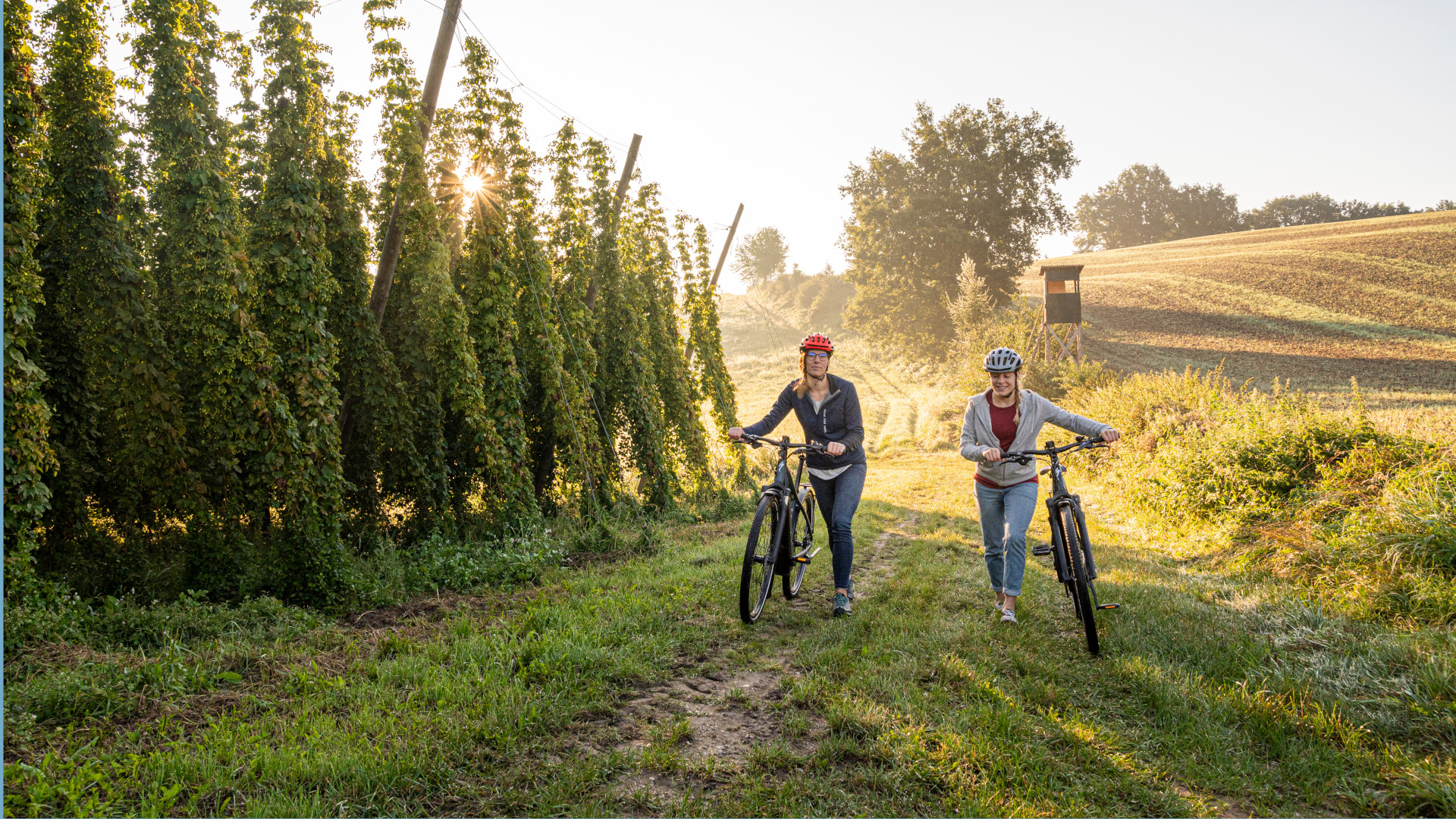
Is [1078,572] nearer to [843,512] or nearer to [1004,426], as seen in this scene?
[1004,426]

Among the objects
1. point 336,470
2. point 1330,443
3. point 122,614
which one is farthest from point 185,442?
point 1330,443

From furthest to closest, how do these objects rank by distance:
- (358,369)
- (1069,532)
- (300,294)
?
(358,369) → (300,294) → (1069,532)

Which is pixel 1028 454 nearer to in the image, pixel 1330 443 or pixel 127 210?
pixel 1330 443

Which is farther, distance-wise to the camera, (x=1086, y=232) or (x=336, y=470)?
(x=1086, y=232)

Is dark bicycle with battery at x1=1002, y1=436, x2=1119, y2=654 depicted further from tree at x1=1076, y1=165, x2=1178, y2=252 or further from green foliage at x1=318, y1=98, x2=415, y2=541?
tree at x1=1076, y1=165, x2=1178, y2=252

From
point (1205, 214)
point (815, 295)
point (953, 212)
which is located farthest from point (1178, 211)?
point (953, 212)

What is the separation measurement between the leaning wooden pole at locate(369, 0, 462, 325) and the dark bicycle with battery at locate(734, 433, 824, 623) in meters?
4.89

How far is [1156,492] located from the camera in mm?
11391

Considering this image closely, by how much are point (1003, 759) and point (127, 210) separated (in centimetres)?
811

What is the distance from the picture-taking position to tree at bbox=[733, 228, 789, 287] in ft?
303

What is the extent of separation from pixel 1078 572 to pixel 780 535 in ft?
7.67

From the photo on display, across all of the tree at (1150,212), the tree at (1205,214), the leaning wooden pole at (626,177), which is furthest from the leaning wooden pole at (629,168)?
the tree at (1205,214)

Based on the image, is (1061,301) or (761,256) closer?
(1061,301)

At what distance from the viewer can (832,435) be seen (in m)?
6.32
